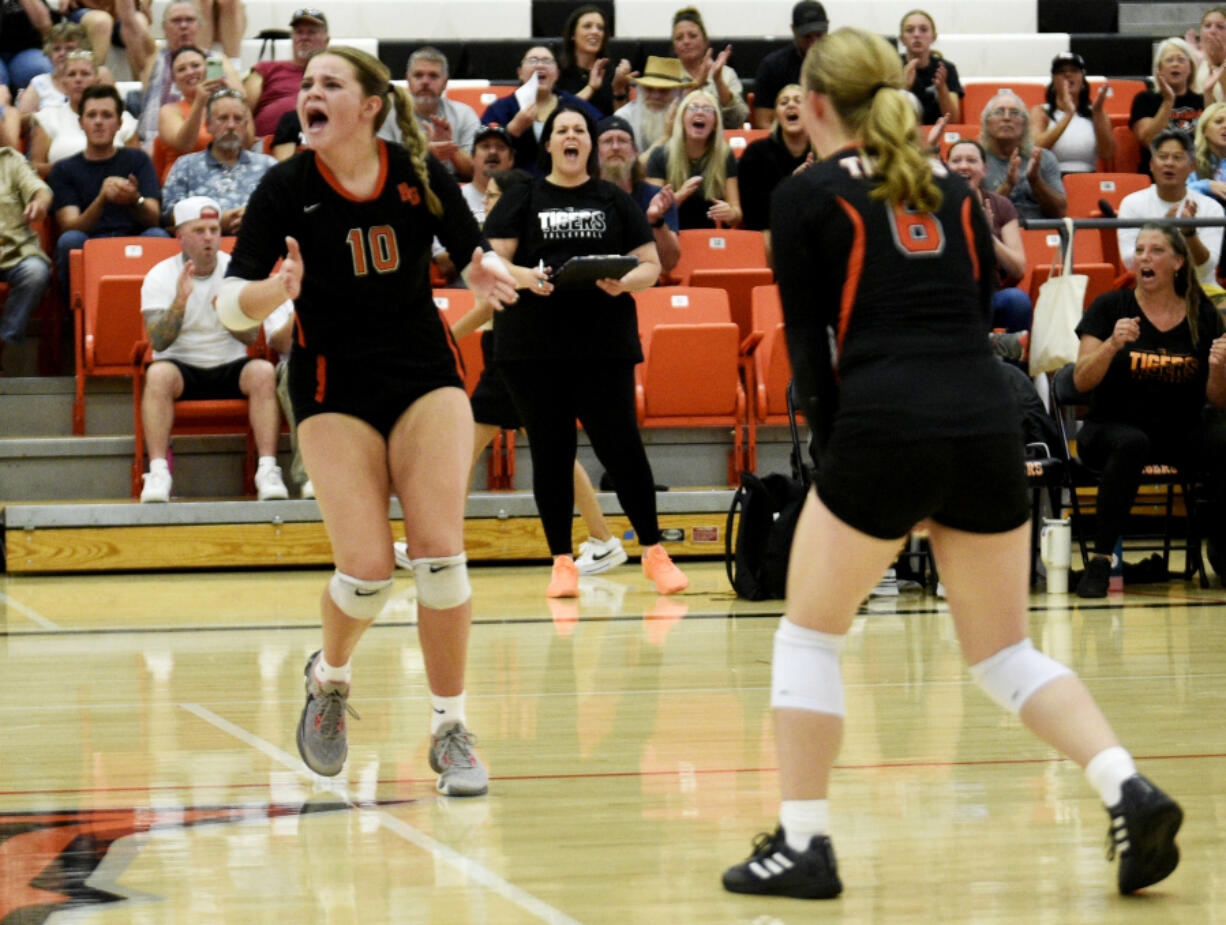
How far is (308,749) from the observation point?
3.65 meters

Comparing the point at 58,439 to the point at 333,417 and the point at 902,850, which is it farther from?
the point at 902,850

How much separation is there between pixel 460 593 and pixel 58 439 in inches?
220

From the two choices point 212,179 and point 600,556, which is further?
point 212,179

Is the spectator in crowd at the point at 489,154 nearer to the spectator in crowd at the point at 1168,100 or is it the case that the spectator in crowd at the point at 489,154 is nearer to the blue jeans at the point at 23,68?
the blue jeans at the point at 23,68

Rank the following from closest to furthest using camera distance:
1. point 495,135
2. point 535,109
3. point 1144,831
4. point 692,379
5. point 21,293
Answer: point 1144,831, point 692,379, point 21,293, point 495,135, point 535,109

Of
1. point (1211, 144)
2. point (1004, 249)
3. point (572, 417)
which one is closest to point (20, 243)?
point (572, 417)

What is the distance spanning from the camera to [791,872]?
2668mm

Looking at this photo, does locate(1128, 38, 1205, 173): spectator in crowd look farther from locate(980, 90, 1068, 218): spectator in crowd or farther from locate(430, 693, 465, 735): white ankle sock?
locate(430, 693, 465, 735): white ankle sock

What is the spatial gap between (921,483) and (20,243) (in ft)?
24.6

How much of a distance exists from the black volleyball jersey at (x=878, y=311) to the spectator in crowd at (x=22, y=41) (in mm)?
9139

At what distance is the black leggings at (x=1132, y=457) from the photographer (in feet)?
23.0

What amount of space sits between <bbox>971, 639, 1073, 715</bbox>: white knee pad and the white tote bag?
4989 mm

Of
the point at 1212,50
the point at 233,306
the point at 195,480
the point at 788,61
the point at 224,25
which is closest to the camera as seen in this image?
the point at 233,306

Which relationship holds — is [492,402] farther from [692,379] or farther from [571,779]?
[571,779]
